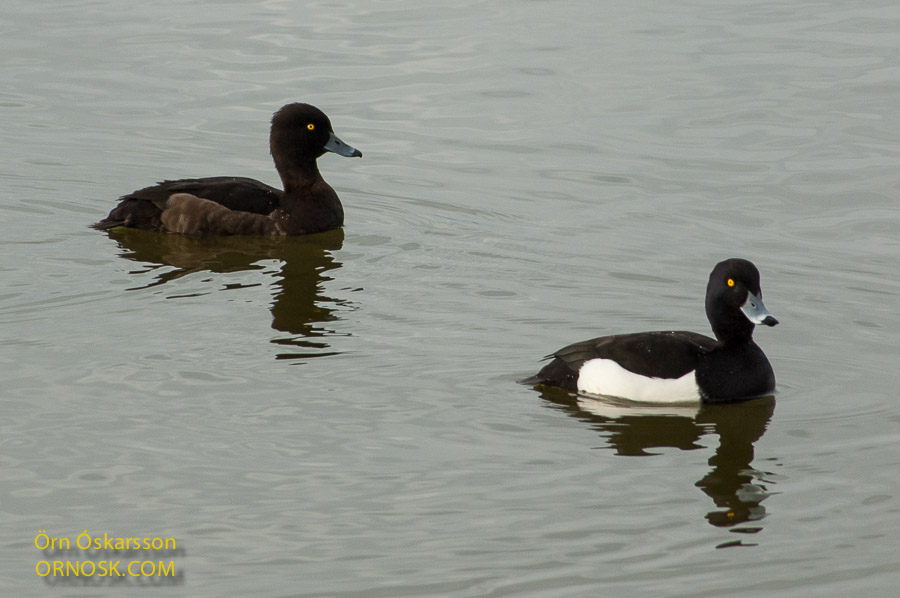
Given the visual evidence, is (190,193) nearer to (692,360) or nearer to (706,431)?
(692,360)

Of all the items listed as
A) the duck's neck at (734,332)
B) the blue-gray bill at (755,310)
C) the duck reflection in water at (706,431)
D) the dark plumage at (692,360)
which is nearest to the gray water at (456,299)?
the duck reflection in water at (706,431)

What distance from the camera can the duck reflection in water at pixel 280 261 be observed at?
10.6 m

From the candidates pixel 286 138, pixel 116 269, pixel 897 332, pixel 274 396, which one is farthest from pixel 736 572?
pixel 286 138

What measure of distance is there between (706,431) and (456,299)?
284cm

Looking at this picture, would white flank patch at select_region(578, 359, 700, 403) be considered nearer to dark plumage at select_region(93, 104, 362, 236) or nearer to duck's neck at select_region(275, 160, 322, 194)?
dark plumage at select_region(93, 104, 362, 236)

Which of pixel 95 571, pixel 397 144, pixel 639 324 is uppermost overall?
pixel 397 144

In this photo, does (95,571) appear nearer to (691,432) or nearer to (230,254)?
(691,432)

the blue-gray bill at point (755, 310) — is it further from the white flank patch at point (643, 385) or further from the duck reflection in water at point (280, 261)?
the duck reflection in water at point (280, 261)

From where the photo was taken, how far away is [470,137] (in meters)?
15.7

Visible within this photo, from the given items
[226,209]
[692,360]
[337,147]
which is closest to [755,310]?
[692,360]

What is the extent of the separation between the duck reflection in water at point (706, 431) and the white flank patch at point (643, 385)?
56 mm

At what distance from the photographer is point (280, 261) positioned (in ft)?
40.8

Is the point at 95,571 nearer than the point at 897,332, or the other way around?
the point at 95,571

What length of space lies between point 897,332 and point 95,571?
6.10 m
